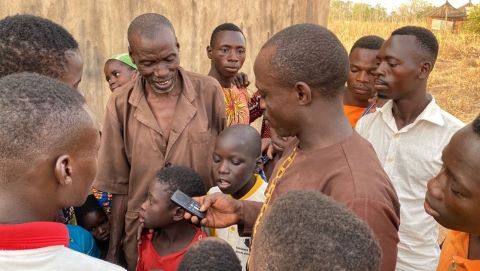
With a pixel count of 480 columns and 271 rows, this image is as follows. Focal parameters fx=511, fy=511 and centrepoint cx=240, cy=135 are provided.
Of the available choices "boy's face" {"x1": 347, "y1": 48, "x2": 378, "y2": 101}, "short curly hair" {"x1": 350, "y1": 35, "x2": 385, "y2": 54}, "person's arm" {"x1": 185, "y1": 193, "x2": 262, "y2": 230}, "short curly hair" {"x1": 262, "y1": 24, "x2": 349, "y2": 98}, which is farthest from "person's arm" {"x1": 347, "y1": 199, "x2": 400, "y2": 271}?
"short curly hair" {"x1": 350, "y1": 35, "x2": 385, "y2": 54}

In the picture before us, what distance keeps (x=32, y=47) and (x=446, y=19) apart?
1835 cm

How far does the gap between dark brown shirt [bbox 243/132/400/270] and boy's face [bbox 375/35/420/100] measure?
4.30ft

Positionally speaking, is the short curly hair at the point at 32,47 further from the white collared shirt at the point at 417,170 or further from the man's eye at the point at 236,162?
the white collared shirt at the point at 417,170

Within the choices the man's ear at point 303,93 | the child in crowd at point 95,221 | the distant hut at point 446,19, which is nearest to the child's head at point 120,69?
the child in crowd at point 95,221

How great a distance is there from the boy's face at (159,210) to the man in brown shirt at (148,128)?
5.3 inches

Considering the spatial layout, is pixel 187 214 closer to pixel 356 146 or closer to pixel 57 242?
pixel 356 146

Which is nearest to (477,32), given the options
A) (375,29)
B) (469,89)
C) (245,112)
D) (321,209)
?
(375,29)

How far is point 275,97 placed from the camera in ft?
5.74

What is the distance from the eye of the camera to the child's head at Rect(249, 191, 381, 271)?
1010 mm

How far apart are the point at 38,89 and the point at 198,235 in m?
1.39

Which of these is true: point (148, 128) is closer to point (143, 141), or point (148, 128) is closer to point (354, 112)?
point (143, 141)

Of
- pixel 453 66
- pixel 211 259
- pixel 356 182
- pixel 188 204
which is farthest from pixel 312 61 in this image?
pixel 453 66

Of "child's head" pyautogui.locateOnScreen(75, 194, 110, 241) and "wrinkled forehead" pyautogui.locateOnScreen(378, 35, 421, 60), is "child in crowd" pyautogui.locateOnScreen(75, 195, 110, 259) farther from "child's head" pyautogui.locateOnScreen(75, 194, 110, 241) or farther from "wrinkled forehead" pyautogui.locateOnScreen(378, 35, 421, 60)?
"wrinkled forehead" pyautogui.locateOnScreen(378, 35, 421, 60)

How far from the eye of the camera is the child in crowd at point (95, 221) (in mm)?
2736
